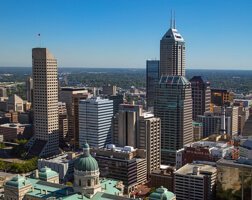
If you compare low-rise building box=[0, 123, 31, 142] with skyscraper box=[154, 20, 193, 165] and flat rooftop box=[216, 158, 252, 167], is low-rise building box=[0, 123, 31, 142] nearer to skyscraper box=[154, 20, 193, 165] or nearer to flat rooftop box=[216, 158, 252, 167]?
skyscraper box=[154, 20, 193, 165]

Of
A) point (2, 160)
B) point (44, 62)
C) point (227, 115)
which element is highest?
point (44, 62)

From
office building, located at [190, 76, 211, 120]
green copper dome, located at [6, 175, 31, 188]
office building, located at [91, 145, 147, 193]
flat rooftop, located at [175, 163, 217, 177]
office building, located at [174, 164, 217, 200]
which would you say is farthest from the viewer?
office building, located at [190, 76, 211, 120]

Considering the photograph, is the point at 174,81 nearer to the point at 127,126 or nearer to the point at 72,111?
the point at 127,126

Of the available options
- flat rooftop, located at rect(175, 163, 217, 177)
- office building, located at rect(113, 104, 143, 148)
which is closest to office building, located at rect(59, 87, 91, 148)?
office building, located at rect(113, 104, 143, 148)

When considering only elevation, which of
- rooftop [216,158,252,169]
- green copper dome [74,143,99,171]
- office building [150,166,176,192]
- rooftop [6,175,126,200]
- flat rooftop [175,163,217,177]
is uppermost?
green copper dome [74,143,99,171]

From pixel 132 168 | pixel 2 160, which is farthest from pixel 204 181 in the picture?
pixel 2 160

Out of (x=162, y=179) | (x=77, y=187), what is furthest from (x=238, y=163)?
(x=77, y=187)

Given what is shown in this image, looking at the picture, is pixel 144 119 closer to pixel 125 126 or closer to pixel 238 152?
pixel 125 126
